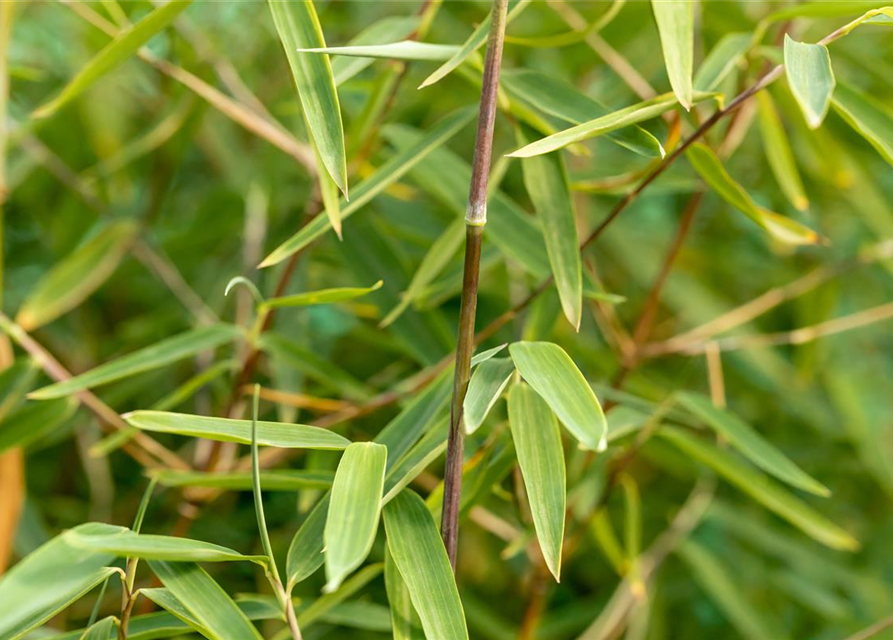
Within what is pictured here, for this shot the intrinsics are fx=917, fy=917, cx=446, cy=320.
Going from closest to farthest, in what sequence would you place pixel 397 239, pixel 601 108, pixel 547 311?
pixel 601 108, pixel 547 311, pixel 397 239

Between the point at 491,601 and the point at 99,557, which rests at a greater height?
the point at 99,557

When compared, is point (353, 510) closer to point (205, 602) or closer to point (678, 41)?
point (205, 602)

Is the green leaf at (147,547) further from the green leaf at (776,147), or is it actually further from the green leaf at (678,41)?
the green leaf at (776,147)

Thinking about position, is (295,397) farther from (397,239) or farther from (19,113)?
(19,113)

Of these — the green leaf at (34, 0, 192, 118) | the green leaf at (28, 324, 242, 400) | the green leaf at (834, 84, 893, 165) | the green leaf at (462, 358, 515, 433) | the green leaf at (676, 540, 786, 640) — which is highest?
the green leaf at (34, 0, 192, 118)

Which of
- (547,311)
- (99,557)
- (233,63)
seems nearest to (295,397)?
(547,311)

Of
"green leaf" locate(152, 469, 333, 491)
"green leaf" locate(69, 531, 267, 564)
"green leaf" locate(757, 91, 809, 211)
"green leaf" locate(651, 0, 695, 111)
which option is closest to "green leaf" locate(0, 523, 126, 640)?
"green leaf" locate(69, 531, 267, 564)

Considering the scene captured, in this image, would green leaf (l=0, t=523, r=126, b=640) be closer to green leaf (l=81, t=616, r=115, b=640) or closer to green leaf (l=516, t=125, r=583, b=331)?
green leaf (l=81, t=616, r=115, b=640)

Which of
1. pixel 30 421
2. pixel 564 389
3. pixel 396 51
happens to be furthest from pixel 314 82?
pixel 30 421
